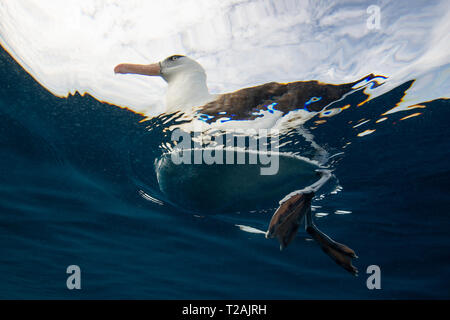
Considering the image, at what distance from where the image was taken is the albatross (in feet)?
9.97

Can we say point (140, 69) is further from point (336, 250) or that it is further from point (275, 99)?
point (336, 250)

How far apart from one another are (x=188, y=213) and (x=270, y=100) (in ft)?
16.4

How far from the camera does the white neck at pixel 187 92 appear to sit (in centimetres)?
312

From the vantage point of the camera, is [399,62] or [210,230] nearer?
[399,62]

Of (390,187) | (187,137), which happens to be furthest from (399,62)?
(390,187)

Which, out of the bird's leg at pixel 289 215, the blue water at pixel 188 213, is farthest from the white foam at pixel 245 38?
the bird's leg at pixel 289 215

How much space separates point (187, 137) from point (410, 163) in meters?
4.00

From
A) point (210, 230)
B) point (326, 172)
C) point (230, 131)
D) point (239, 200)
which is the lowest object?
point (210, 230)

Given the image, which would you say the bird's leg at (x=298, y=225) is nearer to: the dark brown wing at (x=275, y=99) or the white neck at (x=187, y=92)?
the dark brown wing at (x=275, y=99)

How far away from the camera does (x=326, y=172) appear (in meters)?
4.85

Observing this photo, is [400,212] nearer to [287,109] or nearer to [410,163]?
[410,163]

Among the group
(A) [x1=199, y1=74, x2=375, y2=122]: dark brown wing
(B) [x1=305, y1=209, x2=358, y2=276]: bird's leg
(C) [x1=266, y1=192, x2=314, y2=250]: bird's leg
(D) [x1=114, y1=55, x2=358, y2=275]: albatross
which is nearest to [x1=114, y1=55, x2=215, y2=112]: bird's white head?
(D) [x1=114, y1=55, x2=358, y2=275]: albatross

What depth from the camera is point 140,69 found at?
3076mm

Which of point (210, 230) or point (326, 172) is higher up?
point (326, 172)
